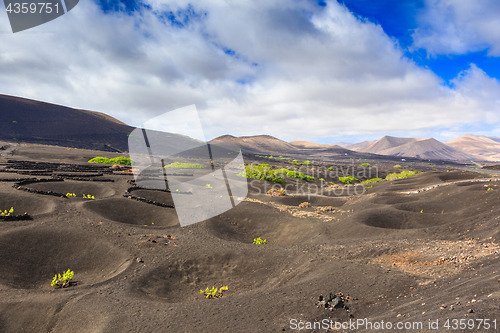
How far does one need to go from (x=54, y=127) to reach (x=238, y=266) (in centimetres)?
8644

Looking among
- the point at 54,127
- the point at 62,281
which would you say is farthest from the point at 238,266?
the point at 54,127

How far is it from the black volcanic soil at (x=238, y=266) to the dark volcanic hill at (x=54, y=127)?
5951 cm

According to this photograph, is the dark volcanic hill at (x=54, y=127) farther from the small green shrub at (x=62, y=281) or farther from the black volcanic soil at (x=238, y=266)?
the small green shrub at (x=62, y=281)

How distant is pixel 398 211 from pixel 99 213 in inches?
550

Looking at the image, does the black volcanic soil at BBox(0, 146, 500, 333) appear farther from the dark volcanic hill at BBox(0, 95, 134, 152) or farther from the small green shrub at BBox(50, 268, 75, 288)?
the dark volcanic hill at BBox(0, 95, 134, 152)

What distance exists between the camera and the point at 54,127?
72688 millimetres

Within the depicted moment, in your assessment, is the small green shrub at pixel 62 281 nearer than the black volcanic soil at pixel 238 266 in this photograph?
No

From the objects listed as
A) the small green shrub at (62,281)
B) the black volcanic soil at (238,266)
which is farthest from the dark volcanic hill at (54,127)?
the small green shrub at (62,281)

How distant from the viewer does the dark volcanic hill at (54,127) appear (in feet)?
208

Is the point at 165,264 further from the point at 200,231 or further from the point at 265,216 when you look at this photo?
the point at 265,216

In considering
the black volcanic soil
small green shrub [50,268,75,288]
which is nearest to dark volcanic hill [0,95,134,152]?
the black volcanic soil

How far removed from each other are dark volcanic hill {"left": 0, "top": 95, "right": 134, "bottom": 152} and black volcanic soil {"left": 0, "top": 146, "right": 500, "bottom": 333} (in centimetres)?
5951

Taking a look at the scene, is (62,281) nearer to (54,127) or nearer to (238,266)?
(238,266)

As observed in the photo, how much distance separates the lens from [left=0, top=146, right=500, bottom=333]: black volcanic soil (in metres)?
4.59
